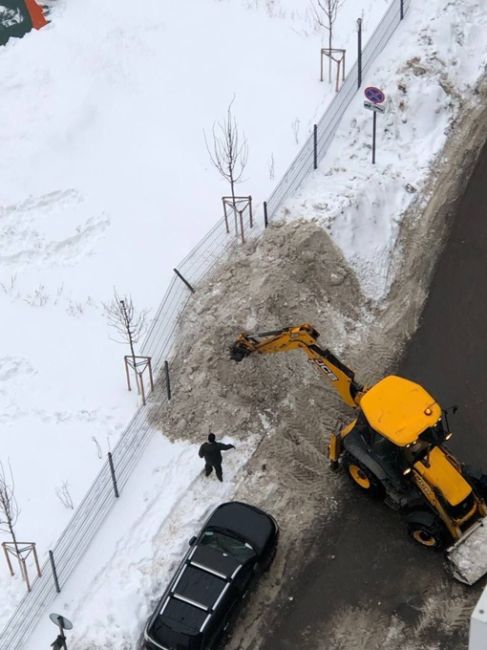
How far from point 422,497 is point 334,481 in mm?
2113

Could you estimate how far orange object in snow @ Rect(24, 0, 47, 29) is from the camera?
24234mm

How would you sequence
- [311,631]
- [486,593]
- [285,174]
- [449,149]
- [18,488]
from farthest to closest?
[449,149]
[285,174]
[18,488]
[311,631]
[486,593]

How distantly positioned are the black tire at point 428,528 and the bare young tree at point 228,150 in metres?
9.28

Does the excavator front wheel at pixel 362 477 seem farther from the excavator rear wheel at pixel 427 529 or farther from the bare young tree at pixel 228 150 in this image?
the bare young tree at pixel 228 150

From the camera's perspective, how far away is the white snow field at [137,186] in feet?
51.7

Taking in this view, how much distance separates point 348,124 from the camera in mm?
21984

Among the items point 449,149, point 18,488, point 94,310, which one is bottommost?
point 18,488

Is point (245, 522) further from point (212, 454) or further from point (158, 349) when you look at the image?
point (158, 349)

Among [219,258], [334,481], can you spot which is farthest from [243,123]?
[334,481]

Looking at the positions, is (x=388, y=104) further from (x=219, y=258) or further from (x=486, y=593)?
(x=486, y=593)

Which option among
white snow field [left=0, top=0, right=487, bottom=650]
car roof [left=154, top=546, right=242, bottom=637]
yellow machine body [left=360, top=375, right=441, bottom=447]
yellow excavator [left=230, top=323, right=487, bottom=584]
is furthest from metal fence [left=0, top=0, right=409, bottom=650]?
yellow machine body [left=360, top=375, right=441, bottom=447]

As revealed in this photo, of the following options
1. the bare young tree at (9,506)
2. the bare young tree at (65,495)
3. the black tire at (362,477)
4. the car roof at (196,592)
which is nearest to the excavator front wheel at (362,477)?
the black tire at (362,477)

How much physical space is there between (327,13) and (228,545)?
16251 millimetres

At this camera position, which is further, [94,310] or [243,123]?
[243,123]
